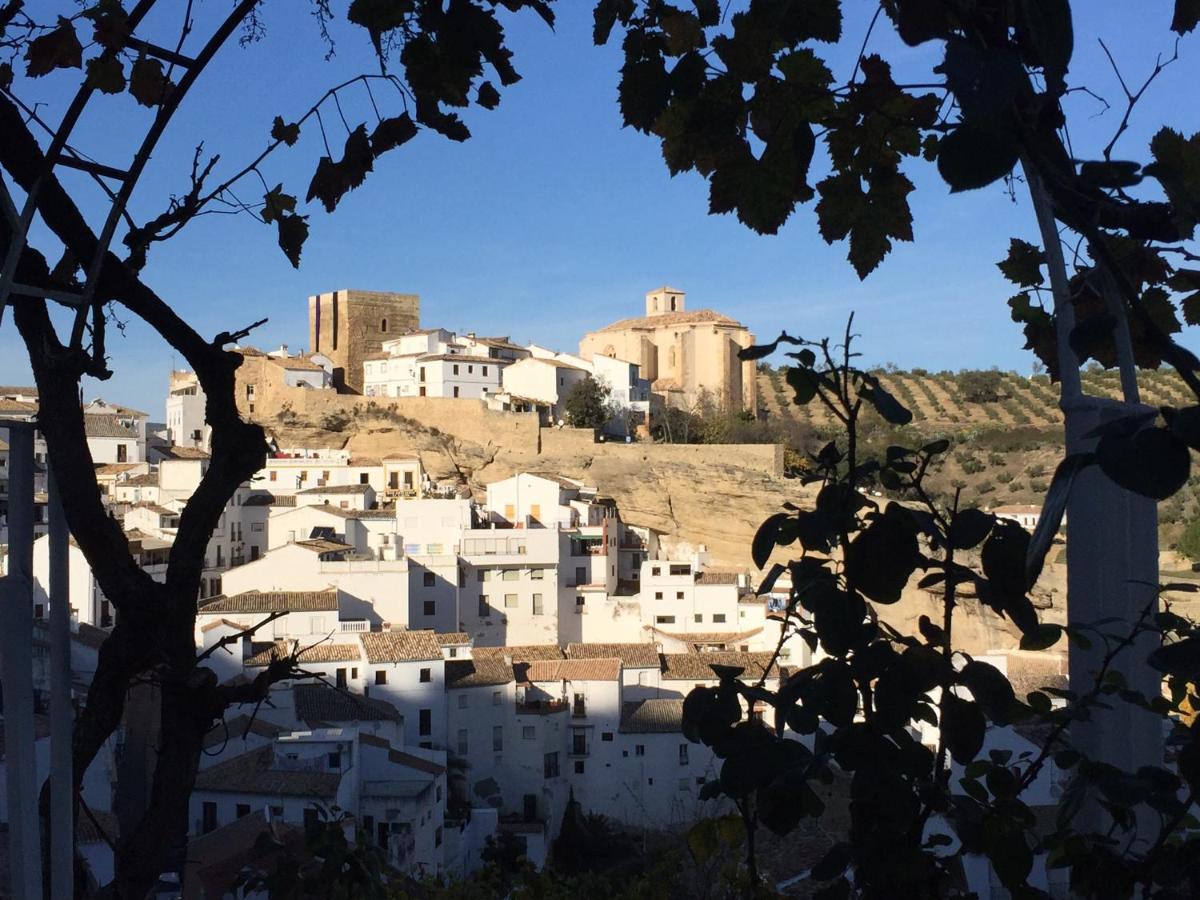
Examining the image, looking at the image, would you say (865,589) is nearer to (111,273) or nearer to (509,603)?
(111,273)

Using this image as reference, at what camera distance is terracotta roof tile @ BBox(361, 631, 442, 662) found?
47.9ft

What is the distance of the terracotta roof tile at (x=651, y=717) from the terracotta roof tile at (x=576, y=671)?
19.7 inches

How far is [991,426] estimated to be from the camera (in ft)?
123

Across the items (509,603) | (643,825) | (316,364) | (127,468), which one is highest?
(316,364)

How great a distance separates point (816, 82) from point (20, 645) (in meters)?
1.15

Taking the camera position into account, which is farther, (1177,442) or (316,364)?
(316,364)

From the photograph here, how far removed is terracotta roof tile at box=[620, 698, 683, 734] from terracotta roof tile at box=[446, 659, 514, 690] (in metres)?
1.70

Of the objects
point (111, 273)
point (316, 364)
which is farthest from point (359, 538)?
point (111, 273)

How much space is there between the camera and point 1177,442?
688mm

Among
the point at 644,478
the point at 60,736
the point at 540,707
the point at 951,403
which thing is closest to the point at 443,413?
the point at 644,478

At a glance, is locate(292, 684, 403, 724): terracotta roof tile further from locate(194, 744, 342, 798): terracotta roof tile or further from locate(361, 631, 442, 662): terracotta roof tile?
locate(194, 744, 342, 798): terracotta roof tile

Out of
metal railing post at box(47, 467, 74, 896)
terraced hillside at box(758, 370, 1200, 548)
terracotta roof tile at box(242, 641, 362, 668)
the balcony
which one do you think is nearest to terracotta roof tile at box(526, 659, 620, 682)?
the balcony

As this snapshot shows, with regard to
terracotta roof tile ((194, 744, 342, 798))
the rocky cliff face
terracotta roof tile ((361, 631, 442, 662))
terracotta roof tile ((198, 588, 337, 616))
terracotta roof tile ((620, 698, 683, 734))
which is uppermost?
the rocky cliff face

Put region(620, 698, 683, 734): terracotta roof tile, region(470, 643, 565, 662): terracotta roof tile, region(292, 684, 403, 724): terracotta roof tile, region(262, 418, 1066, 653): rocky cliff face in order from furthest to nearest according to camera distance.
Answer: region(262, 418, 1066, 653): rocky cliff face < region(470, 643, 565, 662): terracotta roof tile < region(620, 698, 683, 734): terracotta roof tile < region(292, 684, 403, 724): terracotta roof tile
